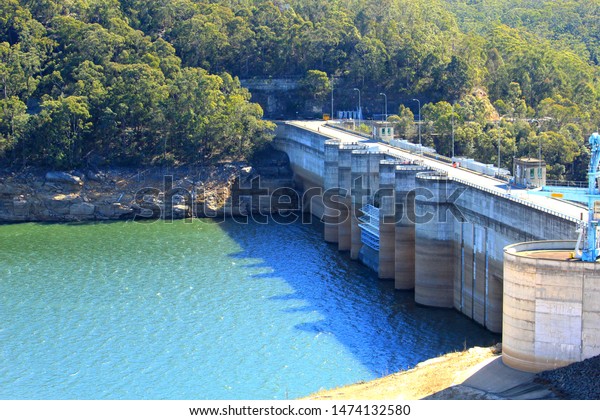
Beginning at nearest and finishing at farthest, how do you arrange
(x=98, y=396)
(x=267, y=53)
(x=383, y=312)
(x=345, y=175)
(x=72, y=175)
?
(x=98, y=396)
(x=383, y=312)
(x=345, y=175)
(x=72, y=175)
(x=267, y=53)

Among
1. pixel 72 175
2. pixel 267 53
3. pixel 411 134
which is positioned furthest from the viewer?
pixel 267 53

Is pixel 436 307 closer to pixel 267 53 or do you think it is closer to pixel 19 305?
pixel 19 305

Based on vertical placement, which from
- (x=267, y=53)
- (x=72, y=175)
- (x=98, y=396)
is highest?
(x=267, y=53)

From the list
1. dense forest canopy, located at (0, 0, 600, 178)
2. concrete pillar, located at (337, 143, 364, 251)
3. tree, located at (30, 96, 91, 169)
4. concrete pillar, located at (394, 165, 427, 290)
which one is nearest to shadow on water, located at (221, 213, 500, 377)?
concrete pillar, located at (394, 165, 427, 290)

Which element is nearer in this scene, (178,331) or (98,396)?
(98,396)

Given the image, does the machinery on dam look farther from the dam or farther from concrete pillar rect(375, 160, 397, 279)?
concrete pillar rect(375, 160, 397, 279)

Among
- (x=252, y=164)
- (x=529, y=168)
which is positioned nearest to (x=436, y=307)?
(x=529, y=168)

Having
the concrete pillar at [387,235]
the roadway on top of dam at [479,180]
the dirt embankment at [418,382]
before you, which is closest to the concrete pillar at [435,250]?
the roadway on top of dam at [479,180]
